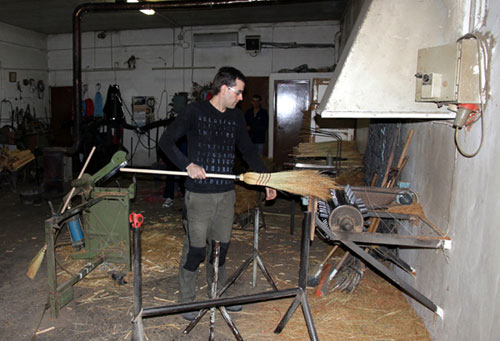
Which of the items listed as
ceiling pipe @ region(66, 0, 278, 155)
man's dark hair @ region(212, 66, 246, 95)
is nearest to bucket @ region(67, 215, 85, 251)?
man's dark hair @ region(212, 66, 246, 95)

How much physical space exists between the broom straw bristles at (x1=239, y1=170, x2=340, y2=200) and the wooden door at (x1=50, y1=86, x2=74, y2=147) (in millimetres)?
10669

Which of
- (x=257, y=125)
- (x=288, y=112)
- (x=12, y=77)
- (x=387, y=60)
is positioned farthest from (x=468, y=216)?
(x=12, y=77)

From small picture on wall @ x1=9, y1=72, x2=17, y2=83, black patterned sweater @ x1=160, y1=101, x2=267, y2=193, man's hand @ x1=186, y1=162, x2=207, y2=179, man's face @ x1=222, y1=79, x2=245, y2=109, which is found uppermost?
small picture on wall @ x1=9, y1=72, x2=17, y2=83


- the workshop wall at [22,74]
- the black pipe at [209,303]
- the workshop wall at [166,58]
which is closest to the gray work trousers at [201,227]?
the black pipe at [209,303]

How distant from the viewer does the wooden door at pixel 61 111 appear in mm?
12070

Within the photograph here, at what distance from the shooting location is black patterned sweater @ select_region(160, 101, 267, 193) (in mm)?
3018

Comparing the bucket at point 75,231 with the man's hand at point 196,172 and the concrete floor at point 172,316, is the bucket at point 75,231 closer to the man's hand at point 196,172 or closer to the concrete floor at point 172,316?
the concrete floor at point 172,316

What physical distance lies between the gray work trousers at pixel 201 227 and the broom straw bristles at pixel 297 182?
316mm

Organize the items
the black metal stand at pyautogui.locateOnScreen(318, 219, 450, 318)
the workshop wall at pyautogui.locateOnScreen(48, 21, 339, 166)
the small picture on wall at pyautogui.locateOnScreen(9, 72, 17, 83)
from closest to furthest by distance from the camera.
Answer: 1. the black metal stand at pyautogui.locateOnScreen(318, 219, 450, 318)
2. the workshop wall at pyautogui.locateOnScreen(48, 21, 339, 166)
3. the small picture on wall at pyautogui.locateOnScreen(9, 72, 17, 83)

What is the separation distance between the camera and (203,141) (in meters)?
3.10

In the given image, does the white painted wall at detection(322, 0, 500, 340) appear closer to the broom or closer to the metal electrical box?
the metal electrical box

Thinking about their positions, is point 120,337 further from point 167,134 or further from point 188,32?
point 188,32

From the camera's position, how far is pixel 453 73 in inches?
86.0

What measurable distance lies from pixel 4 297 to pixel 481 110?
4.23 metres
